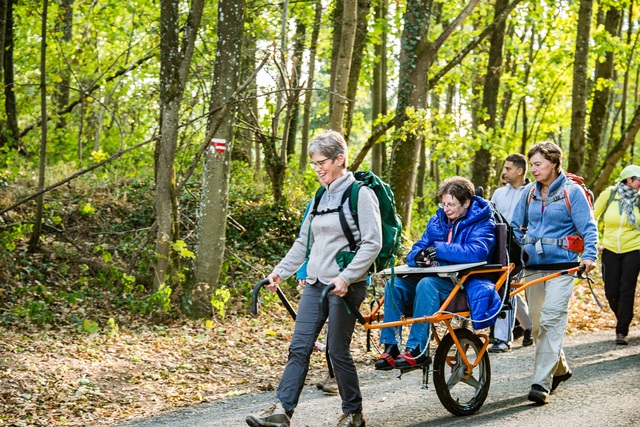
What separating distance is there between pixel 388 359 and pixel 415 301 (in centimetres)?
52

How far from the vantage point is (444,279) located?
6.23 meters

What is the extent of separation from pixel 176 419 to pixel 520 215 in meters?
3.78

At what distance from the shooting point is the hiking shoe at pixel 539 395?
22.4 ft

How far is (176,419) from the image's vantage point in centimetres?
677

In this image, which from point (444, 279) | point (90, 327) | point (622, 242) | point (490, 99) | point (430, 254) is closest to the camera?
point (444, 279)

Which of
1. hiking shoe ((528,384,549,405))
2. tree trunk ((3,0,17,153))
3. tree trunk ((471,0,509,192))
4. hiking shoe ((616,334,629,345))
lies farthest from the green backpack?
tree trunk ((471,0,509,192))

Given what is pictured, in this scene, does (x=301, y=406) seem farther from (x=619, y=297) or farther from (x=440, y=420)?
(x=619, y=297)

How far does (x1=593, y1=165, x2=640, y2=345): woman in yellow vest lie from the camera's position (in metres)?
10.0

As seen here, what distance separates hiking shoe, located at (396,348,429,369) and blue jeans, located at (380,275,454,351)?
0.14ft

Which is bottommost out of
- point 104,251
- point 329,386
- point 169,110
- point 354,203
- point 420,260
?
point 329,386

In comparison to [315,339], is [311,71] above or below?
above

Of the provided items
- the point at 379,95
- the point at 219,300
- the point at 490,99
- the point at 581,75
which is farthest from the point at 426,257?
the point at 379,95

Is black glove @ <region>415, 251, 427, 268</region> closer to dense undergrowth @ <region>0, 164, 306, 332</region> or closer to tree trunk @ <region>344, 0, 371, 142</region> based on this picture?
dense undergrowth @ <region>0, 164, 306, 332</region>

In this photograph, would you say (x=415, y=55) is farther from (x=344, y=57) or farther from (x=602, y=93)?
(x=602, y=93)
